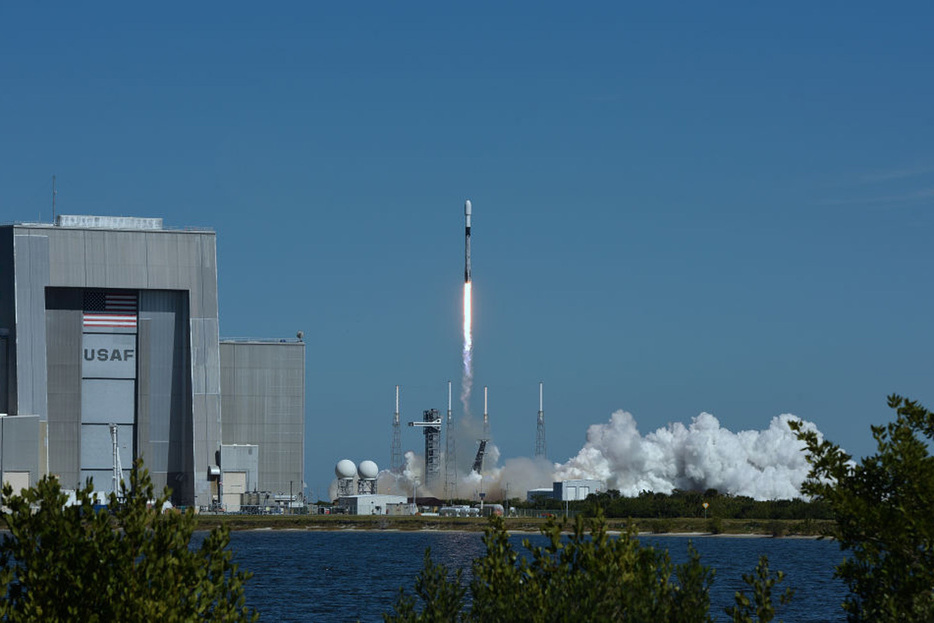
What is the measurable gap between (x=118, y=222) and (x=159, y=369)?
1759 centimetres

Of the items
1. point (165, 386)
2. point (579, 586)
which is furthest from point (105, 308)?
point (579, 586)

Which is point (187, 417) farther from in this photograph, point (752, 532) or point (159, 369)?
point (752, 532)

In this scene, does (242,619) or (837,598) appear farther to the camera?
(837,598)

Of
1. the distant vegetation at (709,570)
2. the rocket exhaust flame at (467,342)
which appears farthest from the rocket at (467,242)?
the distant vegetation at (709,570)

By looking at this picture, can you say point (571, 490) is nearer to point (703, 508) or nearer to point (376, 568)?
point (703, 508)

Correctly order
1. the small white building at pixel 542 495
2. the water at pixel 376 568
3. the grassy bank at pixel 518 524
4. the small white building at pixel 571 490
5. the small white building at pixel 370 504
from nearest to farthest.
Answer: the water at pixel 376 568
the grassy bank at pixel 518 524
the small white building at pixel 370 504
the small white building at pixel 571 490
the small white building at pixel 542 495

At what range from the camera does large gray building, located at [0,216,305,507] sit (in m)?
143

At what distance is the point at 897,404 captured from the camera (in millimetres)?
25562

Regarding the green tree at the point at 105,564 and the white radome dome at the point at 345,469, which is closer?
the green tree at the point at 105,564

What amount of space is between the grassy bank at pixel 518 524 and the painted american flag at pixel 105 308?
28.5 m

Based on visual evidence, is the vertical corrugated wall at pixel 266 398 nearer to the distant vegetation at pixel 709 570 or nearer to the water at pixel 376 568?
the water at pixel 376 568

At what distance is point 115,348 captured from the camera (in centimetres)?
14950

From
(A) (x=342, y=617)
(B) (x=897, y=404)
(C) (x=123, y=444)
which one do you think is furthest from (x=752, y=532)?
(B) (x=897, y=404)

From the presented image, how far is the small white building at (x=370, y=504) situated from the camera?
186625mm
